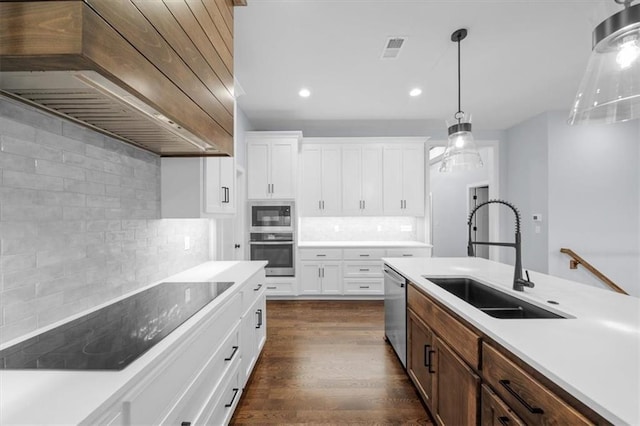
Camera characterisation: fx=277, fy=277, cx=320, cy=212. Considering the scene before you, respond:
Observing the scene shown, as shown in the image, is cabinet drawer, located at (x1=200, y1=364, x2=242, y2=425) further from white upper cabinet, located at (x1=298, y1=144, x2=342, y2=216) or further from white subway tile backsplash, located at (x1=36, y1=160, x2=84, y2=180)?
white upper cabinet, located at (x1=298, y1=144, x2=342, y2=216)

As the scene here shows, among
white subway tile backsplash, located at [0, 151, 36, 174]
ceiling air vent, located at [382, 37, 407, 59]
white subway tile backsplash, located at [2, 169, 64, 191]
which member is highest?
ceiling air vent, located at [382, 37, 407, 59]

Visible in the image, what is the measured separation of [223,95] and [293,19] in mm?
1000

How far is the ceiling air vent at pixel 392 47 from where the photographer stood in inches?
100

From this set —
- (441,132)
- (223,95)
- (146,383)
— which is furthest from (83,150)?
(441,132)

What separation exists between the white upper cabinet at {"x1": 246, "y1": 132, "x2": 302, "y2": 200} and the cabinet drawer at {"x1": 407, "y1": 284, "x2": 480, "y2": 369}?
2.79m

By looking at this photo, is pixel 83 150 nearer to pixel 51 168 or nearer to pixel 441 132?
pixel 51 168

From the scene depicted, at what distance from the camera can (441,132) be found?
4973 mm

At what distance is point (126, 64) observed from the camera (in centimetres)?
92

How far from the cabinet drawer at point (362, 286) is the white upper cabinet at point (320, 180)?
115 cm

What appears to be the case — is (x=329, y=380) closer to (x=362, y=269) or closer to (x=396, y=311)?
(x=396, y=311)

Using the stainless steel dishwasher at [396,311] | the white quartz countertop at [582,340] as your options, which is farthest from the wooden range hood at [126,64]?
the stainless steel dishwasher at [396,311]

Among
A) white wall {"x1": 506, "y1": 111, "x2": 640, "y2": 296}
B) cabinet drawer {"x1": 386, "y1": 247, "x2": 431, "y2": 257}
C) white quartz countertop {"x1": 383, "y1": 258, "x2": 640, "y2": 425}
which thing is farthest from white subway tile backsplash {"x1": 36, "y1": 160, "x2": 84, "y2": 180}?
white wall {"x1": 506, "y1": 111, "x2": 640, "y2": 296}

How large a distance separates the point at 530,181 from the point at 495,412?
4.64 m

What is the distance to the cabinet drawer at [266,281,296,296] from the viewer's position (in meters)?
4.38
